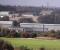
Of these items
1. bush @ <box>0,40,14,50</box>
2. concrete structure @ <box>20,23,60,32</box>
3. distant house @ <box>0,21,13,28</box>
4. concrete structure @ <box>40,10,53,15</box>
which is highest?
concrete structure @ <box>40,10,53,15</box>

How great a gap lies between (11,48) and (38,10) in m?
0.55

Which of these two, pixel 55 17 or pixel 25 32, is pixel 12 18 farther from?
pixel 55 17

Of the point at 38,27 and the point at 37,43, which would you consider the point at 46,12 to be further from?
the point at 37,43

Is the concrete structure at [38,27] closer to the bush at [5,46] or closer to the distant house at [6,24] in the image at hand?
the distant house at [6,24]

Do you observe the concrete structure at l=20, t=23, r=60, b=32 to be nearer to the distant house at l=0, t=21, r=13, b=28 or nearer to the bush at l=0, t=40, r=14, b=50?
the distant house at l=0, t=21, r=13, b=28

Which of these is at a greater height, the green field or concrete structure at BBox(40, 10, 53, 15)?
concrete structure at BBox(40, 10, 53, 15)

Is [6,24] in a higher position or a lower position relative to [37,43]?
higher

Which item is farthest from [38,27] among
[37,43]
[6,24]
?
[6,24]

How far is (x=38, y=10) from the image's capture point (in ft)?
5.97

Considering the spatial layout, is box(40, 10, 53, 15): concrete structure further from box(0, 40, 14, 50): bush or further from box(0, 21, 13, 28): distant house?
box(0, 40, 14, 50): bush

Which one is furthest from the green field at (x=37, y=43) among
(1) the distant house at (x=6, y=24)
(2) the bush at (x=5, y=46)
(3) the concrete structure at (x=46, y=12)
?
(3) the concrete structure at (x=46, y=12)

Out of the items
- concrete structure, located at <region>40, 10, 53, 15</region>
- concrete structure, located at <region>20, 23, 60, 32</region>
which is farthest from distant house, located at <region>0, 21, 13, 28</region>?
concrete structure, located at <region>40, 10, 53, 15</region>

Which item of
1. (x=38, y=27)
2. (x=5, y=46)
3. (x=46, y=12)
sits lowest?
(x=5, y=46)

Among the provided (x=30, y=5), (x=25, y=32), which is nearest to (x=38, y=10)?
(x=30, y=5)
